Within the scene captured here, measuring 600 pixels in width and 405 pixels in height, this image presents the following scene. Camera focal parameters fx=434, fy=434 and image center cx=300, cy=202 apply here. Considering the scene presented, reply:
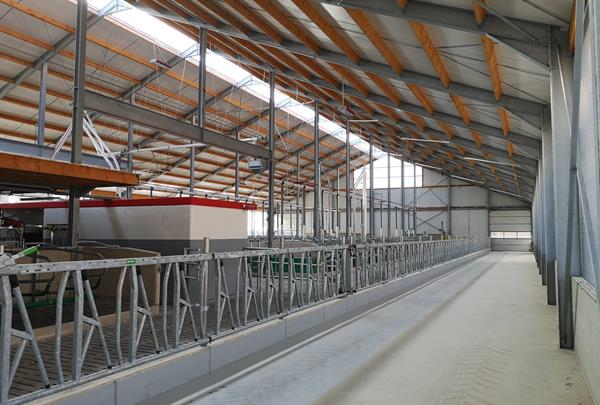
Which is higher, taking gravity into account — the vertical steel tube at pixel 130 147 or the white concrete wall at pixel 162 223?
the vertical steel tube at pixel 130 147

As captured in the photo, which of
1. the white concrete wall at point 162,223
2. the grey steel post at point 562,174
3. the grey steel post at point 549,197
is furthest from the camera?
the grey steel post at point 549,197

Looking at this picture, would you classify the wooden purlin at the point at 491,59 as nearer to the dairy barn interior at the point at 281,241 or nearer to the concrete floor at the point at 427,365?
the dairy barn interior at the point at 281,241

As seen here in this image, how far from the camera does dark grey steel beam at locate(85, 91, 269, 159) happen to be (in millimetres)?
7886

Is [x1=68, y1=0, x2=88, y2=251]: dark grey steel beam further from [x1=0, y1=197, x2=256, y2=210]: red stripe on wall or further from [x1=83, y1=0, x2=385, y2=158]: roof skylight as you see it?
[x1=83, y1=0, x2=385, y2=158]: roof skylight

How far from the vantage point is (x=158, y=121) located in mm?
9016

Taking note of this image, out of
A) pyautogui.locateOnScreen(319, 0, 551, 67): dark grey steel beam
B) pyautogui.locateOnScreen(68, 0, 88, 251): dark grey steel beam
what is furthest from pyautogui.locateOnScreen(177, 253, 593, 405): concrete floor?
pyautogui.locateOnScreen(68, 0, 88, 251): dark grey steel beam

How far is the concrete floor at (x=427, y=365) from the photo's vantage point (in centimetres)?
381

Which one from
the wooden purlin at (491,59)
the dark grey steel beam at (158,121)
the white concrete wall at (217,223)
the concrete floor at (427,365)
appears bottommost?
the concrete floor at (427,365)

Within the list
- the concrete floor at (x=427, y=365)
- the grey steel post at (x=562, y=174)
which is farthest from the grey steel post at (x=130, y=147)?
the grey steel post at (x=562, y=174)

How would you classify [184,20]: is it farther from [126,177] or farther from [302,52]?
[126,177]

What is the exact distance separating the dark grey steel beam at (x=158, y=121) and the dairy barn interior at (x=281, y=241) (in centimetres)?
4

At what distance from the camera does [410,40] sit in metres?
8.49

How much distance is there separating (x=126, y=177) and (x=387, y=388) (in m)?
4.02

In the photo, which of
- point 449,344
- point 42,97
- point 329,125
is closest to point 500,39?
point 449,344
